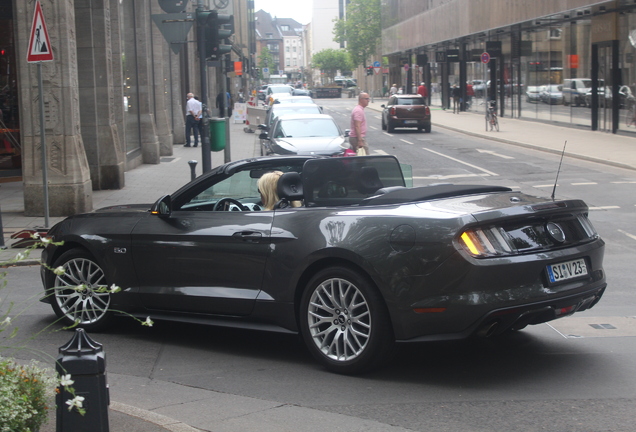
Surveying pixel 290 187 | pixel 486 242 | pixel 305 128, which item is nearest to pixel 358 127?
pixel 305 128

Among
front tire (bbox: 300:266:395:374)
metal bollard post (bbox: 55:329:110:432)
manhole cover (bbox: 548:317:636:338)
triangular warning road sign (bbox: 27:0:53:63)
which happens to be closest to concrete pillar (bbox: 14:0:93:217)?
triangular warning road sign (bbox: 27:0:53:63)

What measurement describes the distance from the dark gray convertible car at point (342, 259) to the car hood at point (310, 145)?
37.5 feet

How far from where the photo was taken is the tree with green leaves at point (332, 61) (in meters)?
160

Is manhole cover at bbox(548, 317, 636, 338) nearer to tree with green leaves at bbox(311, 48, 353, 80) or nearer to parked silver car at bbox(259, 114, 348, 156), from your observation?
parked silver car at bbox(259, 114, 348, 156)

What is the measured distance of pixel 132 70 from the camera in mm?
23922

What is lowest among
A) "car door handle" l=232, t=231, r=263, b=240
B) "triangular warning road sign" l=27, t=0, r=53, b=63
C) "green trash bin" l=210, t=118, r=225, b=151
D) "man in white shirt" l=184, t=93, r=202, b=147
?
"car door handle" l=232, t=231, r=263, b=240

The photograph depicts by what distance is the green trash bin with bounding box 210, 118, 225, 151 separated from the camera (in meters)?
16.2

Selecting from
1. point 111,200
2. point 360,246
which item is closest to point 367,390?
point 360,246

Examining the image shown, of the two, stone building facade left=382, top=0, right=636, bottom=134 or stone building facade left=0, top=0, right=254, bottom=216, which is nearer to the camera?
stone building facade left=0, top=0, right=254, bottom=216

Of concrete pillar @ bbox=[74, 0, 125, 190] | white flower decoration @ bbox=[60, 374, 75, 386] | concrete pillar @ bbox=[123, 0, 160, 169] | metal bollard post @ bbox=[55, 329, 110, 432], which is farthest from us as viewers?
concrete pillar @ bbox=[123, 0, 160, 169]

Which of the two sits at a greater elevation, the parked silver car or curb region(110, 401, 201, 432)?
the parked silver car

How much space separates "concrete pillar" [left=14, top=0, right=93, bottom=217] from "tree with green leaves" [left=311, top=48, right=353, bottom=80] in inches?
5815

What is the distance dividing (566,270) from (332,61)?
519 ft

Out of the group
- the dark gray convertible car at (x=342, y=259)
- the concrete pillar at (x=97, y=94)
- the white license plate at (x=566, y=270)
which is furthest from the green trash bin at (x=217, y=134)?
the white license plate at (x=566, y=270)
